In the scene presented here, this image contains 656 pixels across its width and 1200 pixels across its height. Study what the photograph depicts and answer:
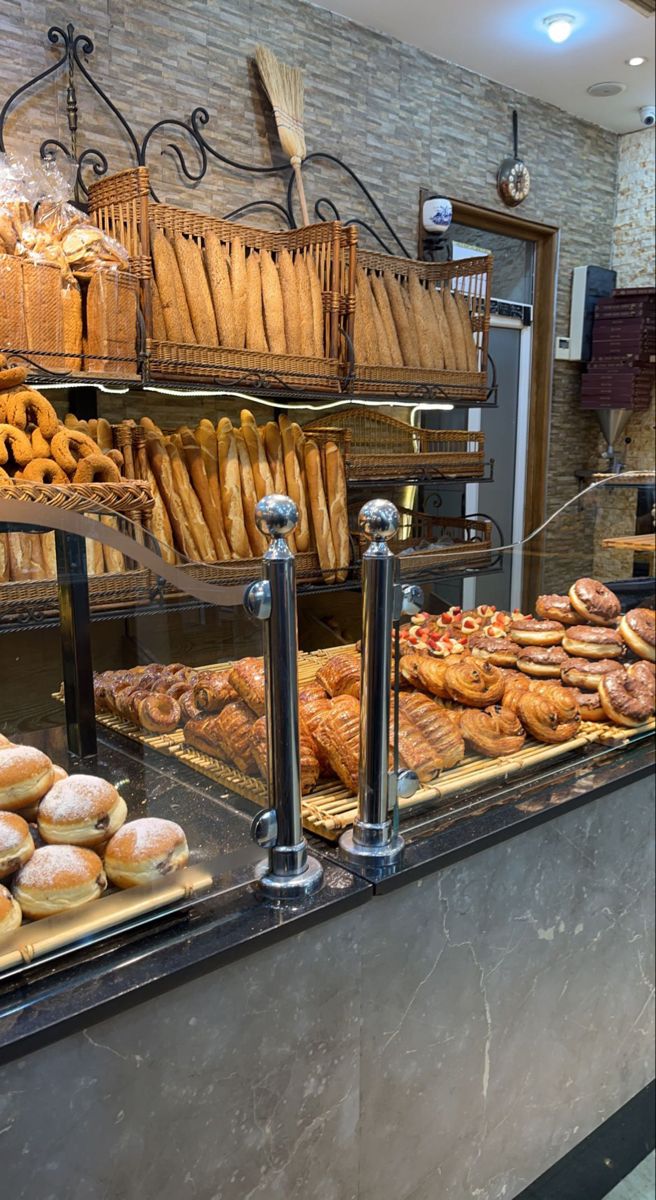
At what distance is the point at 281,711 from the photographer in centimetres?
105

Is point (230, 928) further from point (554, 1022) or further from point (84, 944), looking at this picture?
point (554, 1022)

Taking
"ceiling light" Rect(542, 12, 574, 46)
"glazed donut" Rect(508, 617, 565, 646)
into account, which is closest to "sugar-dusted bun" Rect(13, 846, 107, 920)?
"glazed donut" Rect(508, 617, 565, 646)

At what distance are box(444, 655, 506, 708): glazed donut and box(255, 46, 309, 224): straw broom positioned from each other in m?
2.37

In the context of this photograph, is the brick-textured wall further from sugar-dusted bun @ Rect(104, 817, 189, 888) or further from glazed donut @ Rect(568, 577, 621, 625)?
sugar-dusted bun @ Rect(104, 817, 189, 888)

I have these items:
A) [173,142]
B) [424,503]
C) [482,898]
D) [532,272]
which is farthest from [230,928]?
[532,272]

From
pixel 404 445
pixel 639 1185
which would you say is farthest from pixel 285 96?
pixel 639 1185

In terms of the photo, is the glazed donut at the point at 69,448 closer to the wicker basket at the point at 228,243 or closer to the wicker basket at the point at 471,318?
the wicker basket at the point at 228,243

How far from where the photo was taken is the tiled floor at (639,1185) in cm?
170

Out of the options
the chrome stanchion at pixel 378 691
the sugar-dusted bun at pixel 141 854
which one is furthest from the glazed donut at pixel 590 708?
the sugar-dusted bun at pixel 141 854

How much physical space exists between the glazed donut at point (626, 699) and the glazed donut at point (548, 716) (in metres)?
0.11

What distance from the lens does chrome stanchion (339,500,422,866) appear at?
1107 millimetres

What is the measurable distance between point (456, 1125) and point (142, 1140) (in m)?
0.59

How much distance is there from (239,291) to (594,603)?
168cm

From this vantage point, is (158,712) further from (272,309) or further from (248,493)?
(272,309)
